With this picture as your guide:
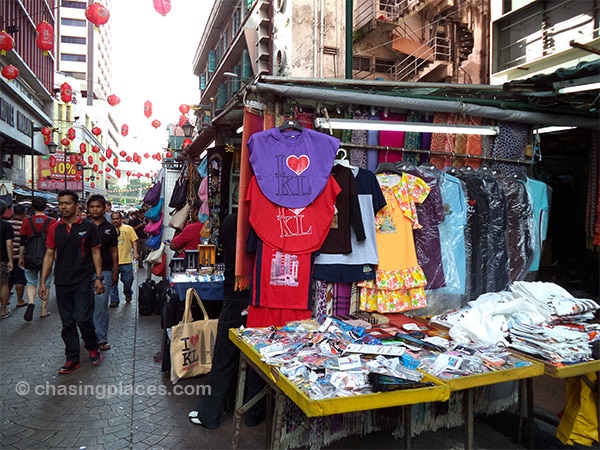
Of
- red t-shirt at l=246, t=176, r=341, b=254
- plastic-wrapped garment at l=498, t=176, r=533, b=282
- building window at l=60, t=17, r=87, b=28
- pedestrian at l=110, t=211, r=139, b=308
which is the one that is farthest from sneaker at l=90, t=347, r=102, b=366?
building window at l=60, t=17, r=87, b=28

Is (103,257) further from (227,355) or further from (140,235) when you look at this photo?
(140,235)

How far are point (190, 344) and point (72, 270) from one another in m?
1.81

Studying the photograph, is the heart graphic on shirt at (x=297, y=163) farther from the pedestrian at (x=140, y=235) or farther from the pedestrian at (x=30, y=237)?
the pedestrian at (x=140, y=235)

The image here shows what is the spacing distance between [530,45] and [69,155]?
35.3m

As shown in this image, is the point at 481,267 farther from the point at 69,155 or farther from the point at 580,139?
the point at 69,155

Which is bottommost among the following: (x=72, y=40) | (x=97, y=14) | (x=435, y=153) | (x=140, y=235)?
(x=140, y=235)

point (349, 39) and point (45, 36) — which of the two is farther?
point (45, 36)

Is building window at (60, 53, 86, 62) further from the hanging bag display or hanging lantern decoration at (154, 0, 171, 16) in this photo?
hanging lantern decoration at (154, 0, 171, 16)

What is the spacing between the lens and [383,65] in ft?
59.0

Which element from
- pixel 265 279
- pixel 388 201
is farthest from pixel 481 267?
pixel 265 279

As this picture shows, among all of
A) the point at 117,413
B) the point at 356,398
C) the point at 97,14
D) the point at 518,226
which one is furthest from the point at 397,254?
the point at 97,14

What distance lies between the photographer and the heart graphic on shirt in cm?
380

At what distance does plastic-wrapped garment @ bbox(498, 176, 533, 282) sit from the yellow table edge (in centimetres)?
279

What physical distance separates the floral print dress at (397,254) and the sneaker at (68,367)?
3834 mm
